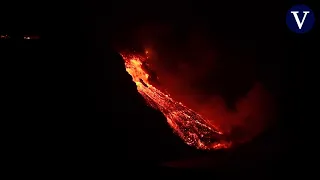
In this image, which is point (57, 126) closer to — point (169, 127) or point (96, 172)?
point (96, 172)

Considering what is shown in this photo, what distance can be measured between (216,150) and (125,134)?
9.68 feet

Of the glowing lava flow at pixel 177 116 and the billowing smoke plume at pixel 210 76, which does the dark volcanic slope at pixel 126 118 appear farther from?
the billowing smoke plume at pixel 210 76

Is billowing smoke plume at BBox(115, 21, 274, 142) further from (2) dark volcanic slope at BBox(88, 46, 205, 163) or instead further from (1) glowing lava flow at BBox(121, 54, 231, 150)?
(2) dark volcanic slope at BBox(88, 46, 205, 163)

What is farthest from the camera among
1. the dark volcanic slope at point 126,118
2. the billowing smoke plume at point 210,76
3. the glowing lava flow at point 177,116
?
the billowing smoke plume at point 210,76

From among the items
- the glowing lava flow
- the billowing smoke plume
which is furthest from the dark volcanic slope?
the billowing smoke plume

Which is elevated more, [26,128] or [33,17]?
[33,17]

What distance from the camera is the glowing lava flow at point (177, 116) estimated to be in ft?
38.9

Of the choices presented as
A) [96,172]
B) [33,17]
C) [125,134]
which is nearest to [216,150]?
[125,134]

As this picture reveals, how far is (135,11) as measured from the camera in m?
15.9

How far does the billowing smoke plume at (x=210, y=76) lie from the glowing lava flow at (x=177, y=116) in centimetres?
118

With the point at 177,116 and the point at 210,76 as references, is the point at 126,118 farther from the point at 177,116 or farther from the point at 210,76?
the point at 210,76

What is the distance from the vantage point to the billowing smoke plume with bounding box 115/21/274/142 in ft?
50.7

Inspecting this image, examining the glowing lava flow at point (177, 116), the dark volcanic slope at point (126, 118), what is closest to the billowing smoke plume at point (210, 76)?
the glowing lava flow at point (177, 116)

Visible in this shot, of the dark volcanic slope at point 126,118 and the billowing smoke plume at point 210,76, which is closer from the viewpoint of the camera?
the dark volcanic slope at point 126,118
